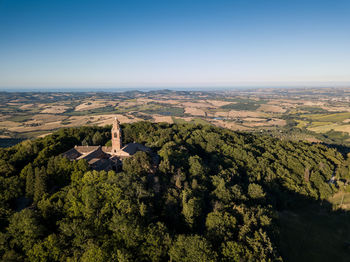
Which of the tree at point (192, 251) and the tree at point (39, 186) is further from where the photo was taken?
the tree at point (39, 186)

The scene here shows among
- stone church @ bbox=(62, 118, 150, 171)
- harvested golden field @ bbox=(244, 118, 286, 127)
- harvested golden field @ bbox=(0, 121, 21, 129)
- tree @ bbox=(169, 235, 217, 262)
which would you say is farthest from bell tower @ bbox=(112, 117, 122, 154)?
harvested golden field @ bbox=(244, 118, 286, 127)

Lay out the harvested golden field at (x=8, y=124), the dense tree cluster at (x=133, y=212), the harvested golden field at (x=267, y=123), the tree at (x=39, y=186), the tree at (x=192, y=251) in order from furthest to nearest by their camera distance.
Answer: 1. the harvested golden field at (x=267, y=123)
2. the harvested golden field at (x=8, y=124)
3. the tree at (x=39, y=186)
4. the dense tree cluster at (x=133, y=212)
5. the tree at (x=192, y=251)

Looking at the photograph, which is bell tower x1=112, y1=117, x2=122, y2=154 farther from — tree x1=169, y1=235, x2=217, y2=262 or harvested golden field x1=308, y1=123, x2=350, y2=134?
harvested golden field x1=308, y1=123, x2=350, y2=134

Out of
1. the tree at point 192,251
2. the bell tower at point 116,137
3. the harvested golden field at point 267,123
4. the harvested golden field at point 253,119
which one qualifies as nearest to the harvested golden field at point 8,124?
the bell tower at point 116,137

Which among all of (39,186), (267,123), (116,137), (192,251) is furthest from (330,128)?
(39,186)

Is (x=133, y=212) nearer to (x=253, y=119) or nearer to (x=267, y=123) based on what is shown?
(x=267, y=123)

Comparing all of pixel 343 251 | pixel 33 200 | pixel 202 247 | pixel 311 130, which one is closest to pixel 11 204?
pixel 33 200

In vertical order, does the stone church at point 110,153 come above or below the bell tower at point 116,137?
below

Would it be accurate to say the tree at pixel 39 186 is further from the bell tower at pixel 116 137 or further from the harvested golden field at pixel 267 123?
the harvested golden field at pixel 267 123
